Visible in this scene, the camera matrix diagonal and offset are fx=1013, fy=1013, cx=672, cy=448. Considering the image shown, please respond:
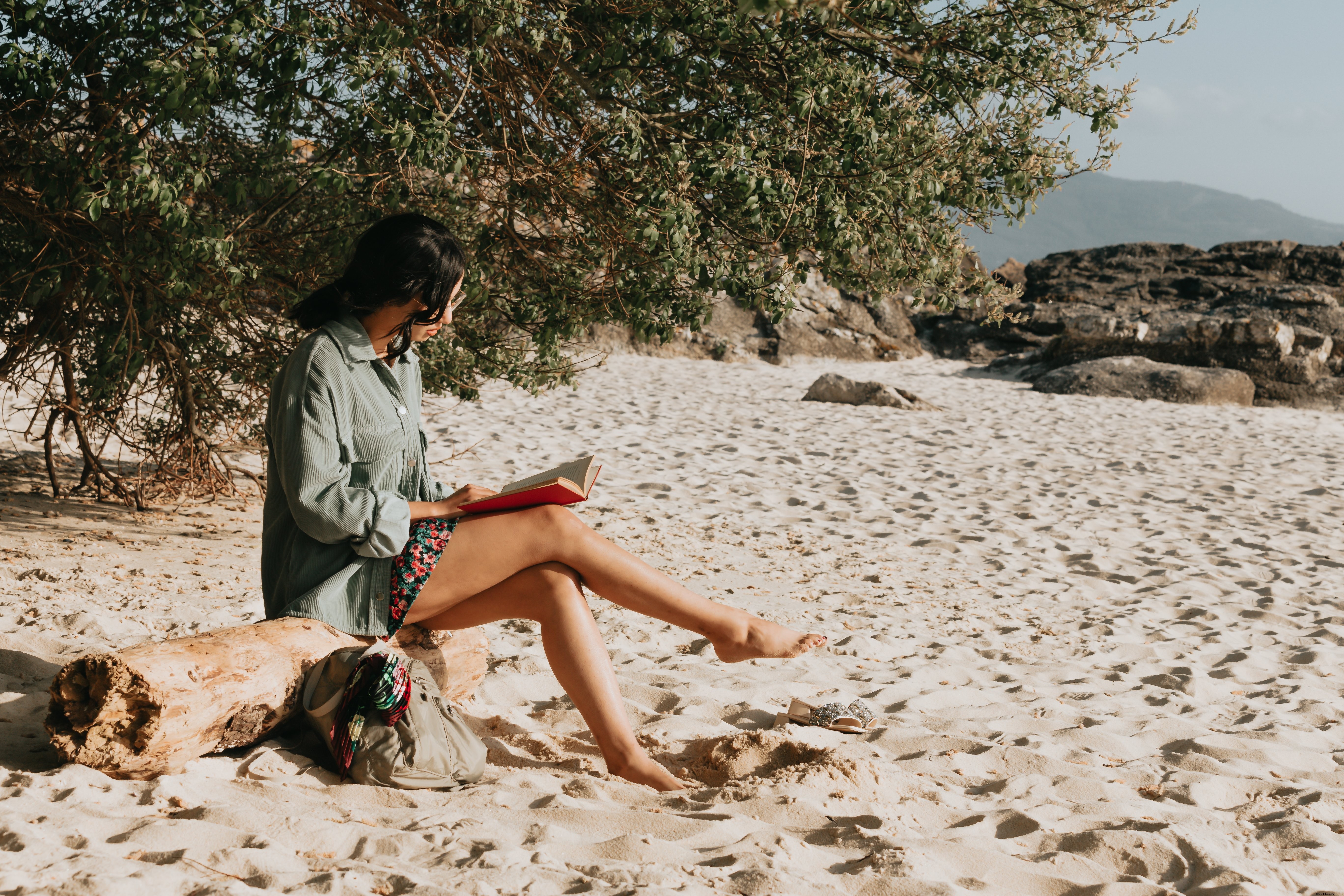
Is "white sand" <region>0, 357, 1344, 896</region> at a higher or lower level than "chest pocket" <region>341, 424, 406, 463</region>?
lower

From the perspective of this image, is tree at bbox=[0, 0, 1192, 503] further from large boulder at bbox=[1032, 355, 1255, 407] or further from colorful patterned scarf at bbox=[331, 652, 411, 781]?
large boulder at bbox=[1032, 355, 1255, 407]

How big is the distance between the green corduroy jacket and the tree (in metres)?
0.81

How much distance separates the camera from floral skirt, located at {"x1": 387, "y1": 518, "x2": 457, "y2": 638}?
9.24 feet

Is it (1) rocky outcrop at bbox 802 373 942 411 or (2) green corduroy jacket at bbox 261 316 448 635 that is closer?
(2) green corduroy jacket at bbox 261 316 448 635

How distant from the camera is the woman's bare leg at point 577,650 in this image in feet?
8.84

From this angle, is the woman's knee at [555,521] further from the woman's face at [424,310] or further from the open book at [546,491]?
the woman's face at [424,310]

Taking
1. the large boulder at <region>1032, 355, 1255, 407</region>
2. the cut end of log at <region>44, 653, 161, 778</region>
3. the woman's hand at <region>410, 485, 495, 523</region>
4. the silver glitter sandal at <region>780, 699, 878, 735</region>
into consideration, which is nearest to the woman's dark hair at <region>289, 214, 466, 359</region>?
the woman's hand at <region>410, 485, 495, 523</region>

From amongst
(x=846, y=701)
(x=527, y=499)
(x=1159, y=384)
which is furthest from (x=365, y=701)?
(x=1159, y=384)

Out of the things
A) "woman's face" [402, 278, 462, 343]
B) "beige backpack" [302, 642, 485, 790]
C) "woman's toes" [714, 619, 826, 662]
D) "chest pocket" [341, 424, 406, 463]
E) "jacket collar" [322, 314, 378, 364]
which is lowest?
"beige backpack" [302, 642, 485, 790]

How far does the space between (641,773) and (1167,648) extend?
8.90ft

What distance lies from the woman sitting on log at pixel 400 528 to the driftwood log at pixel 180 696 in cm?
16

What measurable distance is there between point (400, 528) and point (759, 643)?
3.62 feet

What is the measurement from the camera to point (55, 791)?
219cm

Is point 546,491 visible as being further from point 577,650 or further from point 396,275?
point 396,275
